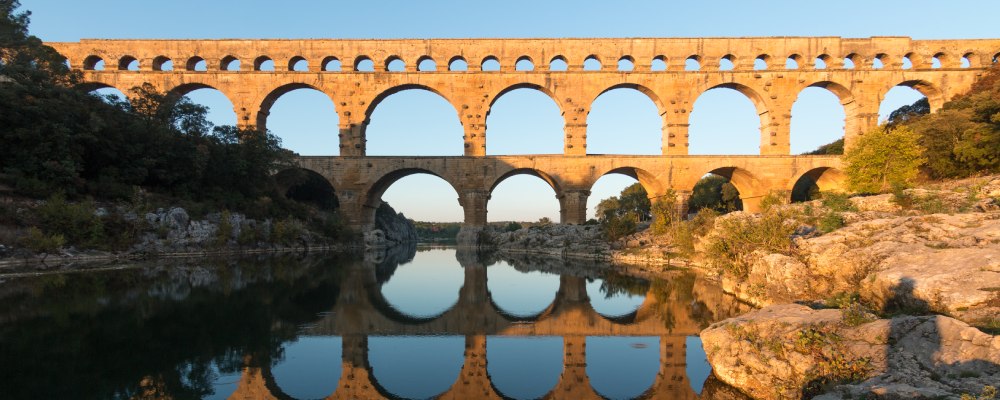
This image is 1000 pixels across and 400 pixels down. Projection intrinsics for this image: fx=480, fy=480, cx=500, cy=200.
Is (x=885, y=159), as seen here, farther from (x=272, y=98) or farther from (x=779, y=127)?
(x=272, y=98)

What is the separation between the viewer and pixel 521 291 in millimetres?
12703

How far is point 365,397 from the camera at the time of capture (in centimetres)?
534

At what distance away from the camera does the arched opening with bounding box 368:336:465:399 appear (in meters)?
5.66

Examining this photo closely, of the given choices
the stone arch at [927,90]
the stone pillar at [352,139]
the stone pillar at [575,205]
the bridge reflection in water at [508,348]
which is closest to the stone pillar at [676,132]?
the stone pillar at [575,205]

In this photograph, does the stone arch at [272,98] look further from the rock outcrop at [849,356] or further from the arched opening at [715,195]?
the arched opening at [715,195]

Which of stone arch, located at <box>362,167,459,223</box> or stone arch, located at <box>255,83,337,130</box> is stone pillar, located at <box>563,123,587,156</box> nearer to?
stone arch, located at <box>362,167,459,223</box>

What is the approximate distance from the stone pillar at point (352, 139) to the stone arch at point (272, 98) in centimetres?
200

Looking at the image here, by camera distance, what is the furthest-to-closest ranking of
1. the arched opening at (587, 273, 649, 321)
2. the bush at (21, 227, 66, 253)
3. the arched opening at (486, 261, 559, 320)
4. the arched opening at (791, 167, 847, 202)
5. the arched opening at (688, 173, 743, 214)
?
the arched opening at (688, 173, 743, 214), the arched opening at (791, 167, 847, 202), the bush at (21, 227, 66, 253), the arched opening at (486, 261, 559, 320), the arched opening at (587, 273, 649, 321)

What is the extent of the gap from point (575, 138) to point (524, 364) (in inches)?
1018

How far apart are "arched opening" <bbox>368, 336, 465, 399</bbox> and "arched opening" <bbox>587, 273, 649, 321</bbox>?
353 cm

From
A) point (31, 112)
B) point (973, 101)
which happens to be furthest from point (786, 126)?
point (31, 112)

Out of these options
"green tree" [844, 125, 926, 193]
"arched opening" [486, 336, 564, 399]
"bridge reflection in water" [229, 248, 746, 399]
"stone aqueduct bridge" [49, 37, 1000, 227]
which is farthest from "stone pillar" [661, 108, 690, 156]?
"arched opening" [486, 336, 564, 399]

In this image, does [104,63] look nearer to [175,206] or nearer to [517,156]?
[175,206]

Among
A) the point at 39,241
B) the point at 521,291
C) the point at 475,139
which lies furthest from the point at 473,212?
the point at 39,241
